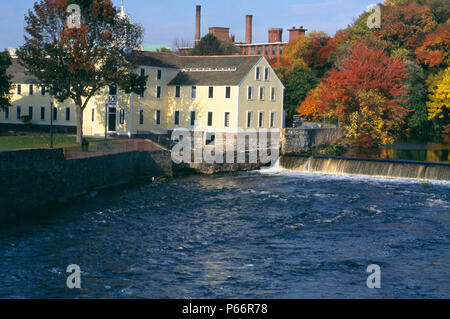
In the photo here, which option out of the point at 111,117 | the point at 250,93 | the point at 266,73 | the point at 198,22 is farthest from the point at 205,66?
the point at 198,22

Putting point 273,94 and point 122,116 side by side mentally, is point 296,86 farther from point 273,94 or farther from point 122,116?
point 122,116

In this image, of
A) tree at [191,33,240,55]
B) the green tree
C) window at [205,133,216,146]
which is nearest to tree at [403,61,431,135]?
the green tree

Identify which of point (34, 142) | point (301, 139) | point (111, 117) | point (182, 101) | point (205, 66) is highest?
point (205, 66)

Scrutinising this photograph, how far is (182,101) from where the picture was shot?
195 feet

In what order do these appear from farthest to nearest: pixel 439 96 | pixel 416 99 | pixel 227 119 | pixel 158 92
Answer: pixel 416 99 < pixel 439 96 < pixel 158 92 < pixel 227 119

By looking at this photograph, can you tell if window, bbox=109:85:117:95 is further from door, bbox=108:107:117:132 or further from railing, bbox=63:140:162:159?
railing, bbox=63:140:162:159

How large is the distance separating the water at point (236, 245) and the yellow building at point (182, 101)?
20.1m

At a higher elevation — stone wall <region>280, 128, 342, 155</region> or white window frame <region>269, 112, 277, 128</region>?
white window frame <region>269, 112, 277, 128</region>

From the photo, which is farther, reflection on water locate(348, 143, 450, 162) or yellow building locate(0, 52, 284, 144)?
yellow building locate(0, 52, 284, 144)

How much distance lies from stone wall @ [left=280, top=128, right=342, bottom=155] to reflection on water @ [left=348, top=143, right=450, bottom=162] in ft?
12.9

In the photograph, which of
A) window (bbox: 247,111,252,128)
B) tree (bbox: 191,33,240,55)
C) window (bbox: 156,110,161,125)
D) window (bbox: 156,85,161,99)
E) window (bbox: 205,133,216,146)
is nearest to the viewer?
window (bbox: 205,133,216,146)

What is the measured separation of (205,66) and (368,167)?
23239mm

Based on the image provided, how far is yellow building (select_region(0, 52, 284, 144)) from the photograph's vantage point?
55812 mm

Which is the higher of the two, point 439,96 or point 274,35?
point 274,35
